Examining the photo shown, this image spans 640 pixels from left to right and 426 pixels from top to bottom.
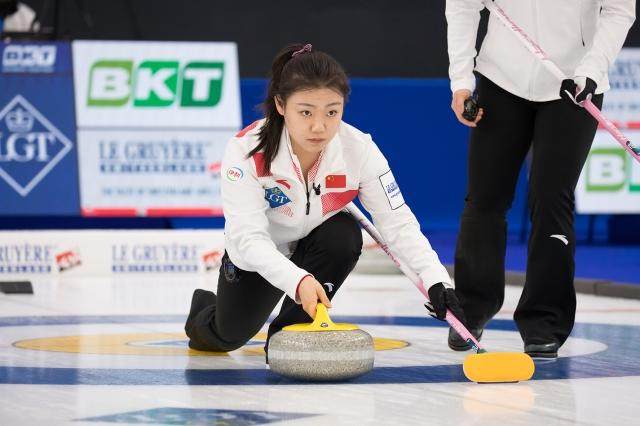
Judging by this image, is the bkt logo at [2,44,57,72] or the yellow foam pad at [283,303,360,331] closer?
the yellow foam pad at [283,303,360,331]

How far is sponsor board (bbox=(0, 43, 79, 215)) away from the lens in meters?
6.73

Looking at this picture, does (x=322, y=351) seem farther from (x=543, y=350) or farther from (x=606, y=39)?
(x=606, y=39)

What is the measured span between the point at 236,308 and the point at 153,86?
3967 millimetres

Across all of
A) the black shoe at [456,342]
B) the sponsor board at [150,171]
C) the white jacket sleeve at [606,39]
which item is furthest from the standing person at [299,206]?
the sponsor board at [150,171]

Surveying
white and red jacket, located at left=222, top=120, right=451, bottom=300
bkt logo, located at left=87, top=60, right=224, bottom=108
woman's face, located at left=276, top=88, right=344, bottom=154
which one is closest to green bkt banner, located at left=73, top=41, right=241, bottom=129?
bkt logo, located at left=87, top=60, right=224, bottom=108

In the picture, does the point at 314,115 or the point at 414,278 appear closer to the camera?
the point at 314,115

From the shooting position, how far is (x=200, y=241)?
20.9 ft

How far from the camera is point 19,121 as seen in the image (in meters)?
6.75

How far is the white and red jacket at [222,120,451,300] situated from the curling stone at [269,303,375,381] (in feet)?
0.52

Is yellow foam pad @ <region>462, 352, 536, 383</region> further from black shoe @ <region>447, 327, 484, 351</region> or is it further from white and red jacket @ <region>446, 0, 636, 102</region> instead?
white and red jacket @ <region>446, 0, 636, 102</region>

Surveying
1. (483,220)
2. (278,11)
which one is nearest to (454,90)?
(483,220)

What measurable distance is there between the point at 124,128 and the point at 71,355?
380 centimetres

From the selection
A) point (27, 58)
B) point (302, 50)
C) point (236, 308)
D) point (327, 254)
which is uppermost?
point (27, 58)

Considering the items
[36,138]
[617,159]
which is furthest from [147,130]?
[617,159]
